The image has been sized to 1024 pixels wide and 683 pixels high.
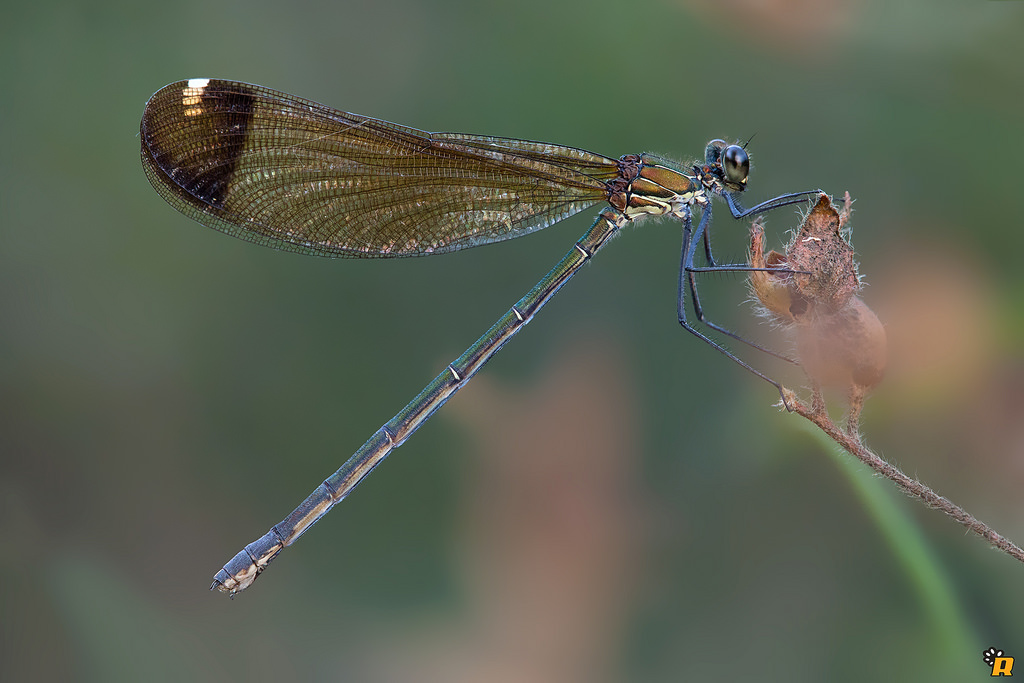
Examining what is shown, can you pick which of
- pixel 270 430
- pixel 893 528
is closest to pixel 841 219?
pixel 893 528

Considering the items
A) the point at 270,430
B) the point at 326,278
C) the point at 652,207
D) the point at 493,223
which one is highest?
the point at 652,207

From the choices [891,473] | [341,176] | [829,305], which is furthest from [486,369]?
[891,473]

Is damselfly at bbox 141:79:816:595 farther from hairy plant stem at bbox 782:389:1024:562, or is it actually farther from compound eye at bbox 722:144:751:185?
hairy plant stem at bbox 782:389:1024:562

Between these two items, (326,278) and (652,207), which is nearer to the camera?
(652,207)

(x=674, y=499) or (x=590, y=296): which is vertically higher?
(x=590, y=296)

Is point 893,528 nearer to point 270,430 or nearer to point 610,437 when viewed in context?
point 610,437

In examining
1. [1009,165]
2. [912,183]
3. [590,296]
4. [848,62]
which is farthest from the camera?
[590,296]
